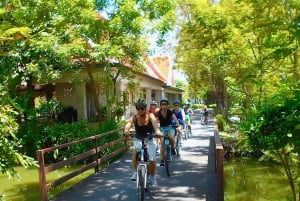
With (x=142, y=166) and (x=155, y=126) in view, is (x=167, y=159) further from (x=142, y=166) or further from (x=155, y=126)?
(x=142, y=166)

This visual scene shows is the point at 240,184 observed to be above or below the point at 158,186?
below

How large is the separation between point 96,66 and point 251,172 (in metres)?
7.82

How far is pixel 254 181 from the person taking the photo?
14070 millimetres

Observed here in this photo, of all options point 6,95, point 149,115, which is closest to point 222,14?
point 149,115

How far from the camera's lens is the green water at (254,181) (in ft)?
39.4

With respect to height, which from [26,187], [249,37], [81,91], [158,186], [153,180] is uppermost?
[249,37]

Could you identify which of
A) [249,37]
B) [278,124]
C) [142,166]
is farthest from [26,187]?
[278,124]

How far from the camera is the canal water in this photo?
11.7 m

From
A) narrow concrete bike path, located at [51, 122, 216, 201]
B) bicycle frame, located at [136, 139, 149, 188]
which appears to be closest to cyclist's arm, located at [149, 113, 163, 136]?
bicycle frame, located at [136, 139, 149, 188]

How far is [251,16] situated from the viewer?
13547 mm

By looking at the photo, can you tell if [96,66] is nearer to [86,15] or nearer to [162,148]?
[86,15]

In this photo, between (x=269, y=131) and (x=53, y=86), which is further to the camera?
(x=53, y=86)

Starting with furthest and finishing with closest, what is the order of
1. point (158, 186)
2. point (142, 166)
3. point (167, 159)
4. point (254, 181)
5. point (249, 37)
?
point (249, 37) → point (254, 181) → point (167, 159) → point (158, 186) → point (142, 166)

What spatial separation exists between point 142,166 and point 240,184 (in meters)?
7.19
